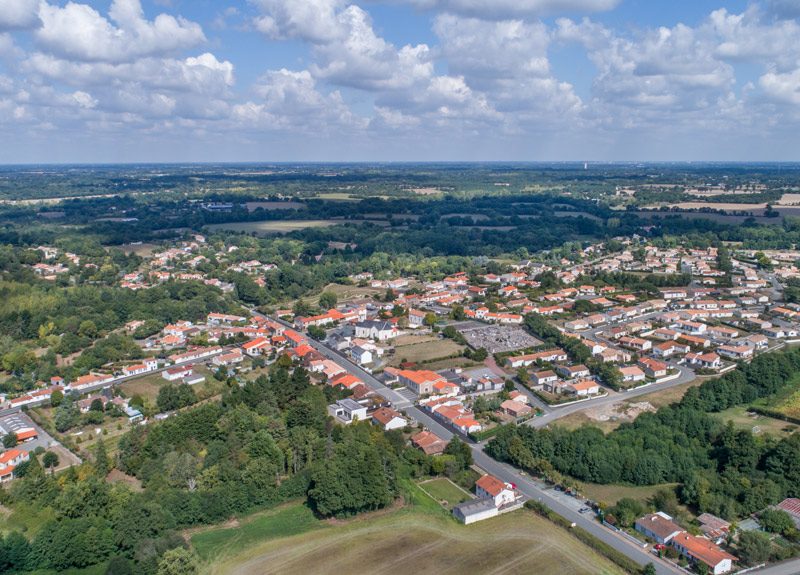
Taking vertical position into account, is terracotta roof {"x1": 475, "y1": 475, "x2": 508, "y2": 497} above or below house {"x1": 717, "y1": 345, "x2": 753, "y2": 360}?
below

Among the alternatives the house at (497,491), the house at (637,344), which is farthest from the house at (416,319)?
the house at (497,491)

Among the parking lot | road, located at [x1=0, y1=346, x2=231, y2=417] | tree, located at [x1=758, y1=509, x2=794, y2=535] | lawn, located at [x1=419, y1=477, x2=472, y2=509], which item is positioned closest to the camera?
tree, located at [x1=758, y1=509, x2=794, y2=535]

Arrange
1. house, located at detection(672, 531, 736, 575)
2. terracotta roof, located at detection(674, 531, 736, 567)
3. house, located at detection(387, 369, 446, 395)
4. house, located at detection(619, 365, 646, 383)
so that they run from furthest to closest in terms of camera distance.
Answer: house, located at detection(619, 365, 646, 383) < house, located at detection(387, 369, 446, 395) < terracotta roof, located at detection(674, 531, 736, 567) < house, located at detection(672, 531, 736, 575)

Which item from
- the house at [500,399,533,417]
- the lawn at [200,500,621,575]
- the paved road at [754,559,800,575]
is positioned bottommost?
the lawn at [200,500,621,575]

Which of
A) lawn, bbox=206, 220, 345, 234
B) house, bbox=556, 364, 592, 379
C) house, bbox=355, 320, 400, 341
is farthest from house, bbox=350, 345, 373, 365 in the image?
lawn, bbox=206, 220, 345, 234

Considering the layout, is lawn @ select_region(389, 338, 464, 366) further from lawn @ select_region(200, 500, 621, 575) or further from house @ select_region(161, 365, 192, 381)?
lawn @ select_region(200, 500, 621, 575)

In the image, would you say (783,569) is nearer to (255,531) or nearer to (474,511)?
(474,511)

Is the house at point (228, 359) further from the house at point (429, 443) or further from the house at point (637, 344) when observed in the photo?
the house at point (637, 344)
